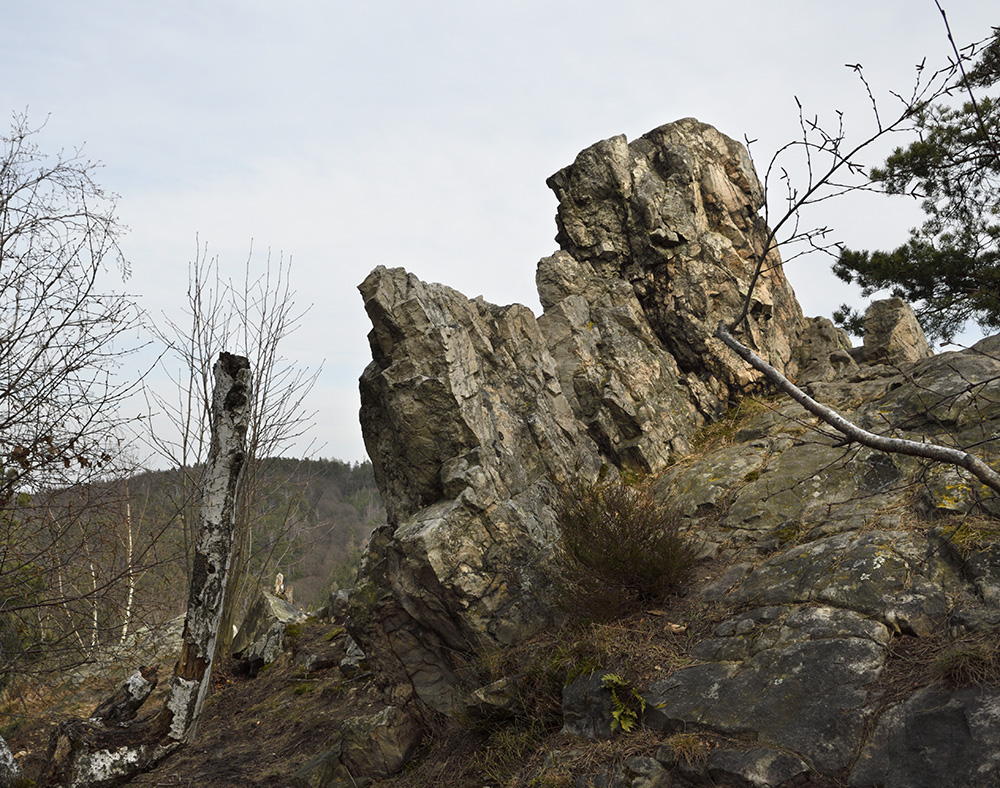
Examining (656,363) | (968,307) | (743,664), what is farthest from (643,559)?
(968,307)

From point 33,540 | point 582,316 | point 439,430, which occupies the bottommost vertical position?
point 33,540

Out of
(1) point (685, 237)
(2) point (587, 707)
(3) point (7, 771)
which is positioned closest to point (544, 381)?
(1) point (685, 237)

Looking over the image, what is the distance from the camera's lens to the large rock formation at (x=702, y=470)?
3.92m

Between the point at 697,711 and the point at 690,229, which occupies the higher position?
the point at 690,229

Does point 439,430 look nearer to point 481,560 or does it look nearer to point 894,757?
point 481,560

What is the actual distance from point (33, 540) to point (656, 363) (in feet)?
25.3

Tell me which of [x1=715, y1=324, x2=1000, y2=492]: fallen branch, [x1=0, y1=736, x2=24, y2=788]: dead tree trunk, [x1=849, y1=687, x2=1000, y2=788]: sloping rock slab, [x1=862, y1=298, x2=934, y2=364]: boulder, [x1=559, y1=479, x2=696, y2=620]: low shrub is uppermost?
[x1=862, y1=298, x2=934, y2=364]: boulder

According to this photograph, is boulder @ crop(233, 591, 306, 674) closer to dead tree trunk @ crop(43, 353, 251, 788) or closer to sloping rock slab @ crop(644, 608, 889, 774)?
dead tree trunk @ crop(43, 353, 251, 788)

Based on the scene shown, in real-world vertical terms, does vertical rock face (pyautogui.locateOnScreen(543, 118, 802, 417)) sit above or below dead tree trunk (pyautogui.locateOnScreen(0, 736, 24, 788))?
above

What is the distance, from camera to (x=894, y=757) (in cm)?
336

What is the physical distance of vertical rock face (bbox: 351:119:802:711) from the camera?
6.21 meters

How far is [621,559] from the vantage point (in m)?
5.44

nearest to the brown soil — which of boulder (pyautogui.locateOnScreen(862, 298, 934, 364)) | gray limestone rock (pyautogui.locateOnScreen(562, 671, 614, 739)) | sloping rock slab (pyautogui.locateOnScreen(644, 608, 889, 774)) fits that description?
gray limestone rock (pyautogui.locateOnScreen(562, 671, 614, 739))

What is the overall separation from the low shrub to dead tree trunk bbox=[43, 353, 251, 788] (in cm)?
317
